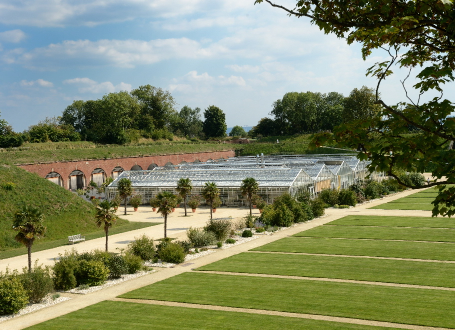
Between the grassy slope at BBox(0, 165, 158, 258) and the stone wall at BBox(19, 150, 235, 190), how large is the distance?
1292cm

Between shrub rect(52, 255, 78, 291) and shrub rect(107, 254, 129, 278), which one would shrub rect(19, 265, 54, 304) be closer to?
shrub rect(52, 255, 78, 291)

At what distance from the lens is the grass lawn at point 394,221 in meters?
30.4

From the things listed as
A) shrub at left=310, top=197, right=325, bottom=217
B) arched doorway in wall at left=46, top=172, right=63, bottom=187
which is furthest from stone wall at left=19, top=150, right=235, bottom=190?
shrub at left=310, top=197, right=325, bottom=217

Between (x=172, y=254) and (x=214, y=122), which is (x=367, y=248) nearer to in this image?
(x=172, y=254)

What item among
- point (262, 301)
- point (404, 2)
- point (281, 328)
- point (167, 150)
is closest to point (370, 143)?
point (404, 2)

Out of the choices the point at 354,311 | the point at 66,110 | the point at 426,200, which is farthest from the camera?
the point at 66,110

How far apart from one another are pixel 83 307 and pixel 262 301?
648cm

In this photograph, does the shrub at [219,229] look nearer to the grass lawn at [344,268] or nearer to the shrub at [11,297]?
the grass lawn at [344,268]

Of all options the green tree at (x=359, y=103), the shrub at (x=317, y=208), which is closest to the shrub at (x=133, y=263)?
the shrub at (x=317, y=208)

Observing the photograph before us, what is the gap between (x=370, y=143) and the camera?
6145mm

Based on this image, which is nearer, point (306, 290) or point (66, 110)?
point (306, 290)

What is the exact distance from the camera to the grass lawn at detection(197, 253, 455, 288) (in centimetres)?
1855

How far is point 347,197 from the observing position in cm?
4247

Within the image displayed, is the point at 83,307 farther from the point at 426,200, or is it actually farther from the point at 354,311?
the point at 426,200
